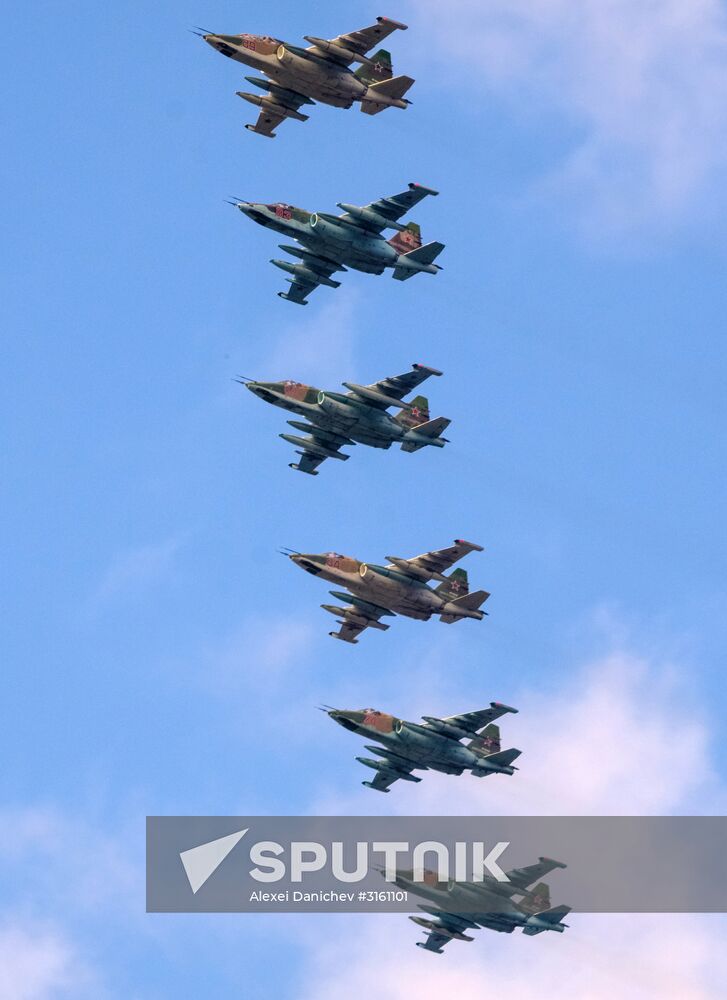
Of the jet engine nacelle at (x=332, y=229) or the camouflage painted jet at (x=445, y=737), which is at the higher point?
the jet engine nacelle at (x=332, y=229)

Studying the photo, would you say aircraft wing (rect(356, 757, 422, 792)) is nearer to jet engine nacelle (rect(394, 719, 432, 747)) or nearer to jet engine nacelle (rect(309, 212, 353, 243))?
jet engine nacelle (rect(394, 719, 432, 747))

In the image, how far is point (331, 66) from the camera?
16662cm

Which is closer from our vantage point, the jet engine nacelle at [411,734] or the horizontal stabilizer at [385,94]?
the horizontal stabilizer at [385,94]

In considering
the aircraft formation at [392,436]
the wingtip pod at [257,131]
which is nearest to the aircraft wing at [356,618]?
the aircraft formation at [392,436]

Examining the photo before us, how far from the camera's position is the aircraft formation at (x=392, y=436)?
169m

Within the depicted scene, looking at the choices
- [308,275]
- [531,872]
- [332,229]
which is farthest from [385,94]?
[531,872]

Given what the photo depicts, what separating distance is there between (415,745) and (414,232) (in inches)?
1647

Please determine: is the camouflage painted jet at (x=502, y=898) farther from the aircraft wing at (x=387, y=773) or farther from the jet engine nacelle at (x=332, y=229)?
the jet engine nacelle at (x=332, y=229)

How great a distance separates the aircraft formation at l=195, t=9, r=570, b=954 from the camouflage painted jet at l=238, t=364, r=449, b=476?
3.2 inches

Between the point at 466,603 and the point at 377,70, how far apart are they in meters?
43.0

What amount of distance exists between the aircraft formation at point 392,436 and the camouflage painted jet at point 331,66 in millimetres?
136

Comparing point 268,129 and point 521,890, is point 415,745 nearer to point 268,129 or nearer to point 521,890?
point 521,890

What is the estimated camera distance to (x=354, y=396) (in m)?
172

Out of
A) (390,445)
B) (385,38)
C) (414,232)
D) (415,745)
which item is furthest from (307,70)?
(415,745)
